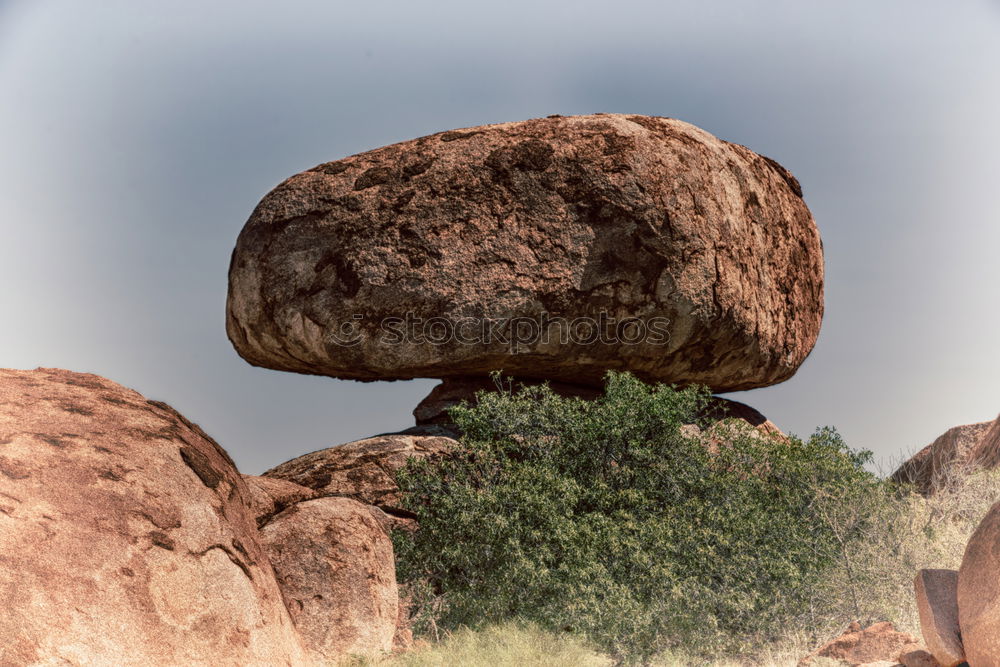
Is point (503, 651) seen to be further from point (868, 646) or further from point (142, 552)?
point (142, 552)

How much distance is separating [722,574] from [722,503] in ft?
3.22

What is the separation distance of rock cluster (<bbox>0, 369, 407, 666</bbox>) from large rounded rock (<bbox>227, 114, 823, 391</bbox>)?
5067mm

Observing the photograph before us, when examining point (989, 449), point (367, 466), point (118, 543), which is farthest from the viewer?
point (989, 449)

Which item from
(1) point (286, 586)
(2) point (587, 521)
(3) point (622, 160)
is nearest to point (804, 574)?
(2) point (587, 521)

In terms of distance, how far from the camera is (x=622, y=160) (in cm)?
1179

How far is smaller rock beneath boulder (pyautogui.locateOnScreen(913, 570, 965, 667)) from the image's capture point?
5.60 meters

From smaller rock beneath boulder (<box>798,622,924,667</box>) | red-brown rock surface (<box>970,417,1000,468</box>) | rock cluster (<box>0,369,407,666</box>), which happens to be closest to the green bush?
smaller rock beneath boulder (<box>798,622,924,667</box>)

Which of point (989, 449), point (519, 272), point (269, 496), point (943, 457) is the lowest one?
point (943, 457)

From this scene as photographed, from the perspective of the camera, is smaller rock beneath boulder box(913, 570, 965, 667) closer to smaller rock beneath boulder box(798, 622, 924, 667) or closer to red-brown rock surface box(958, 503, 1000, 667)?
red-brown rock surface box(958, 503, 1000, 667)

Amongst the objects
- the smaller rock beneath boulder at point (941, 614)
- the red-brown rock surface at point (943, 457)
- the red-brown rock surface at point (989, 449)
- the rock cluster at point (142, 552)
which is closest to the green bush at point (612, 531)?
the rock cluster at point (142, 552)

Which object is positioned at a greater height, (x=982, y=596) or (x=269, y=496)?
(x=269, y=496)

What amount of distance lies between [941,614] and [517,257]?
687cm

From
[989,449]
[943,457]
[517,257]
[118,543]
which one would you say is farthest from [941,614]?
[943,457]

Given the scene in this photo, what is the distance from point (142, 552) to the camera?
5004 millimetres
